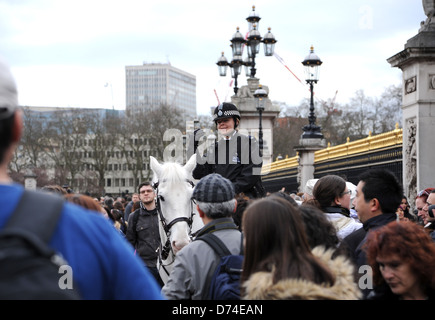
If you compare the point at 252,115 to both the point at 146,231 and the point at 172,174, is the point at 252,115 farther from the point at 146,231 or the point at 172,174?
the point at 172,174

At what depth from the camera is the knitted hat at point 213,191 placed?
4438 millimetres

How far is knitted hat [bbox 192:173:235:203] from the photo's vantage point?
14.6 ft

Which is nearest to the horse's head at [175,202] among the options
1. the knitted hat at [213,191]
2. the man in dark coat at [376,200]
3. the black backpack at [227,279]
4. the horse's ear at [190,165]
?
the horse's ear at [190,165]

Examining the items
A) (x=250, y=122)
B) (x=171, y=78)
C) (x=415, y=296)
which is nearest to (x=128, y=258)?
(x=415, y=296)

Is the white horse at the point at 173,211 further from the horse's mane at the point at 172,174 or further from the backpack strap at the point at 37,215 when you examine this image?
the backpack strap at the point at 37,215

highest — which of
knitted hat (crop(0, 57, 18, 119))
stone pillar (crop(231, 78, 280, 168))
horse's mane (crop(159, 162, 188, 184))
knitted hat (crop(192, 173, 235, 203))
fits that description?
stone pillar (crop(231, 78, 280, 168))

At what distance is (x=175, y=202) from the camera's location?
661 centimetres

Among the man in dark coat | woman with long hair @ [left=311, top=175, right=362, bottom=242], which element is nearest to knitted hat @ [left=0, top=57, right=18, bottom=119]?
the man in dark coat

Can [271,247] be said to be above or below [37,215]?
below

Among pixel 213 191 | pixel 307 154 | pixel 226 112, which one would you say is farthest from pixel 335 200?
pixel 307 154

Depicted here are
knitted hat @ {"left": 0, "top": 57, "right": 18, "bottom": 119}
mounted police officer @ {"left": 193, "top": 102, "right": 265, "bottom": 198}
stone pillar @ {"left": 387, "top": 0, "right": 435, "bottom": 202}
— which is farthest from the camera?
stone pillar @ {"left": 387, "top": 0, "right": 435, "bottom": 202}

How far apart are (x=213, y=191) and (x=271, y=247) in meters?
1.33

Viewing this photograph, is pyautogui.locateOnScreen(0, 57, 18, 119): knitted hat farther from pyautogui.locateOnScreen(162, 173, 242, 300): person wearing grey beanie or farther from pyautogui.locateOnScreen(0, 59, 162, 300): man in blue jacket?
pyautogui.locateOnScreen(162, 173, 242, 300): person wearing grey beanie

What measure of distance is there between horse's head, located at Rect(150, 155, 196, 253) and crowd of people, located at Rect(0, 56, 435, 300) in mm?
783
